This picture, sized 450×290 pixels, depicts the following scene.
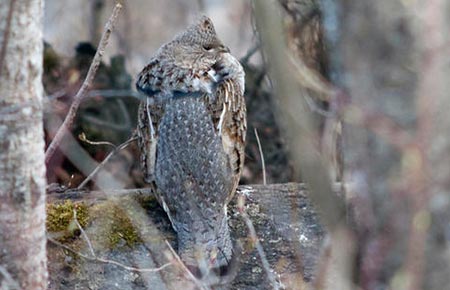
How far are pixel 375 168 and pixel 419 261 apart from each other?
1.02 feet

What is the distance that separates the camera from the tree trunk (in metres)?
3.78

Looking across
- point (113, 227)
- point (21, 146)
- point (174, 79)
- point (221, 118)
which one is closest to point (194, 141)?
point (221, 118)

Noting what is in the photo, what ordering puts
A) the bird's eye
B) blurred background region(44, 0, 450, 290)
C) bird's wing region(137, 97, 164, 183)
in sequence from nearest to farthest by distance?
1. blurred background region(44, 0, 450, 290)
2. bird's wing region(137, 97, 164, 183)
3. the bird's eye

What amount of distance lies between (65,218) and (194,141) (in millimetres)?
870

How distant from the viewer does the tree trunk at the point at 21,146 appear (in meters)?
3.78

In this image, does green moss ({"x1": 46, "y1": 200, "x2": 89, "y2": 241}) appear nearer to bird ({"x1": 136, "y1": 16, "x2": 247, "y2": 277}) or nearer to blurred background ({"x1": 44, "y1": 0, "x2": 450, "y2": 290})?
bird ({"x1": 136, "y1": 16, "x2": 247, "y2": 277})

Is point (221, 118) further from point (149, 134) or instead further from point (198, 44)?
point (198, 44)

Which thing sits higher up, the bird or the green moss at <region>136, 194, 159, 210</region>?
the bird

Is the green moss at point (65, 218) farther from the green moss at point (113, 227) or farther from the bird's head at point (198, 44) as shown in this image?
the bird's head at point (198, 44)

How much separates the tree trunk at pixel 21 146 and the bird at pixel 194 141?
1547 mm

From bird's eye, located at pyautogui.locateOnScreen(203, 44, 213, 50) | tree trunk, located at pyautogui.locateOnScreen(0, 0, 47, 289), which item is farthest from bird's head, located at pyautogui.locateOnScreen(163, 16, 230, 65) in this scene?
tree trunk, located at pyautogui.locateOnScreen(0, 0, 47, 289)

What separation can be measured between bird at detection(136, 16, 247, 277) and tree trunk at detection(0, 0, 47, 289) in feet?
5.08

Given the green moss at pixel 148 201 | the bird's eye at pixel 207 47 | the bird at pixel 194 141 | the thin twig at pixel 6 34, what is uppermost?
the thin twig at pixel 6 34

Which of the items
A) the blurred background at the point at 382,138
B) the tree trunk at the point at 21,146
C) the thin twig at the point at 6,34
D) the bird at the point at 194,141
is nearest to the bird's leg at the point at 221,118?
the bird at the point at 194,141
